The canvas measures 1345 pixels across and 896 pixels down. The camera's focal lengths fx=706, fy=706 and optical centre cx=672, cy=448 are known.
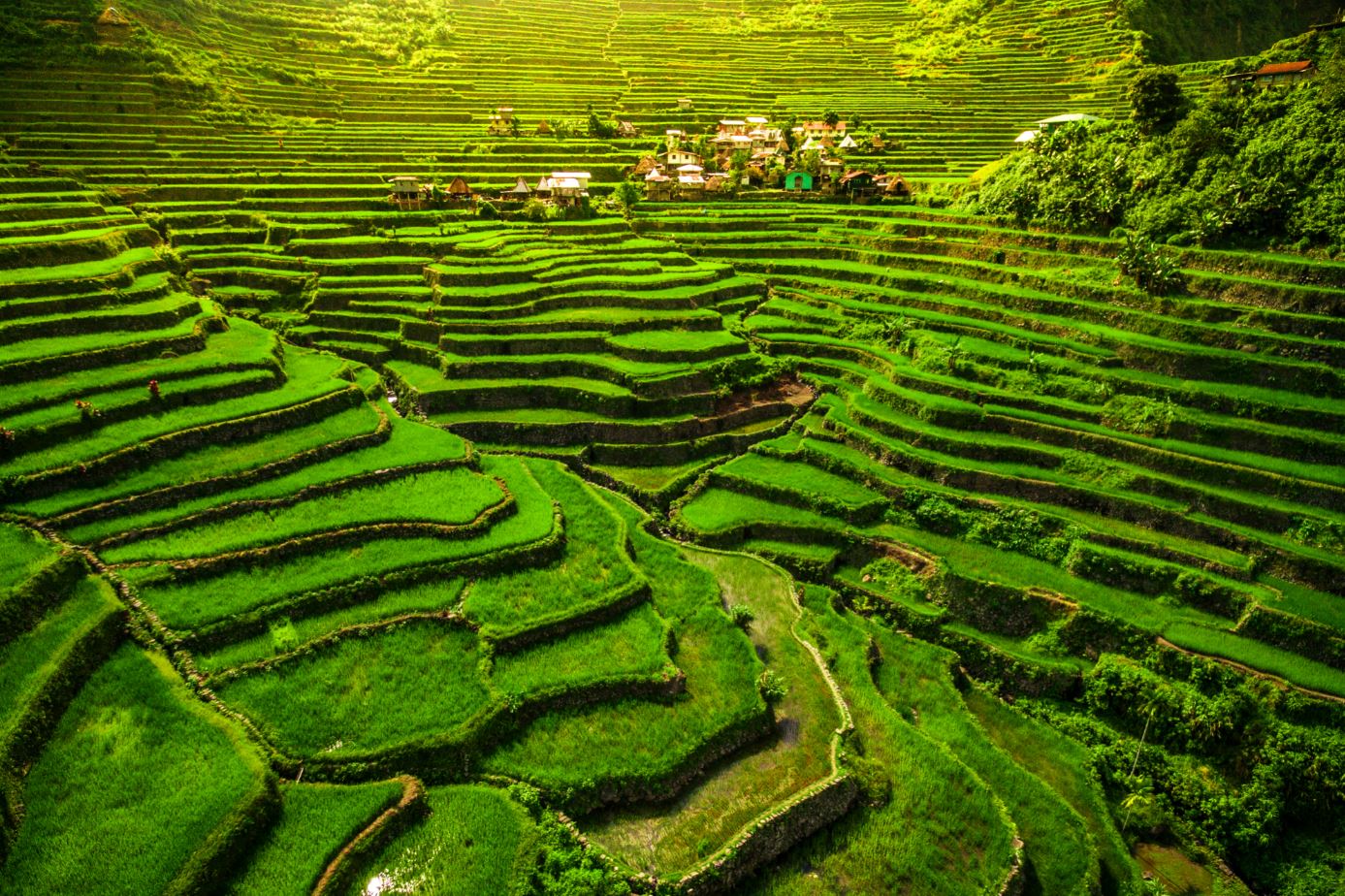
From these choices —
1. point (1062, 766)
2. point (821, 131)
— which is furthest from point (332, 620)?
point (821, 131)

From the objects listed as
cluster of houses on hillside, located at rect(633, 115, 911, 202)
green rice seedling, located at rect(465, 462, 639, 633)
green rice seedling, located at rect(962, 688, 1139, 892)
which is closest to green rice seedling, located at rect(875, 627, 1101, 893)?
green rice seedling, located at rect(962, 688, 1139, 892)

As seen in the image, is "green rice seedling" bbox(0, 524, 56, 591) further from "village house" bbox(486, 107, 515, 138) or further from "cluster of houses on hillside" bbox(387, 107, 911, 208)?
"village house" bbox(486, 107, 515, 138)

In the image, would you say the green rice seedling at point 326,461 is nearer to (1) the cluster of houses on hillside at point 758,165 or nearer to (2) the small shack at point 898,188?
(1) the cluster of houses on hillside at point 758,165

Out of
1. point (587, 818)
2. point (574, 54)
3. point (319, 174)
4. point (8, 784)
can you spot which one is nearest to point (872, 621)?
point (587, 818)

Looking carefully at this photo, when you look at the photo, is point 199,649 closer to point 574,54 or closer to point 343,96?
point 343,96

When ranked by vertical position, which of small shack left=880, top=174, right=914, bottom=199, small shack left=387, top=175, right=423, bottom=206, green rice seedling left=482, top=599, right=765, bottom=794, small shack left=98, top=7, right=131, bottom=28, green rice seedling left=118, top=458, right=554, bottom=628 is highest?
small shack left=98, top=7, right=131, bottom=28

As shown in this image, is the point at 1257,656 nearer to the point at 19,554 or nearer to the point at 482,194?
the point at 19,554
